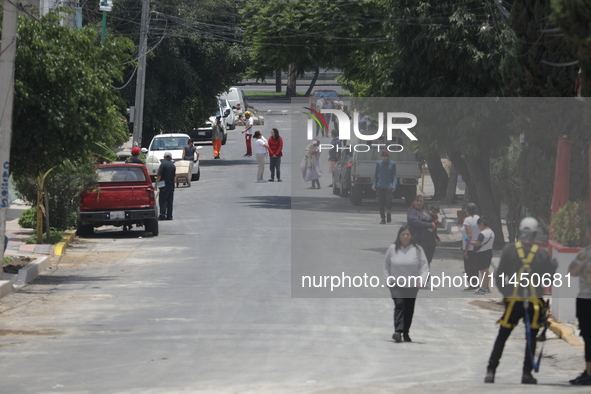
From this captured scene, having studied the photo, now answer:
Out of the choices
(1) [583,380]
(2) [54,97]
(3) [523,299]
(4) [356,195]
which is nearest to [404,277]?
Result: (3) [523,299]

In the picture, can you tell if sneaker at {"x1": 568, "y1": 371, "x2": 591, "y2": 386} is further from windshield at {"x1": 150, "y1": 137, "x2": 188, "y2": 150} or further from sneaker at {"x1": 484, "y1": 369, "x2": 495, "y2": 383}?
windshield at {"x1": 150, "y1": 137, "x2": 188, "y2": 150}

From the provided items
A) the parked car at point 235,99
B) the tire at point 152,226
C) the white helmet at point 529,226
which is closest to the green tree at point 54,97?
the tire at point 152,226

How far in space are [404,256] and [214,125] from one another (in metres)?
32.8

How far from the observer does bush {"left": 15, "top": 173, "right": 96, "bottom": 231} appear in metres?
22.4

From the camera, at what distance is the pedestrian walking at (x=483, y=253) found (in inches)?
667

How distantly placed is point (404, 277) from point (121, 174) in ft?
42.9

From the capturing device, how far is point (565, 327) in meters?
13.8

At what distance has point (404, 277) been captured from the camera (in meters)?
12.7

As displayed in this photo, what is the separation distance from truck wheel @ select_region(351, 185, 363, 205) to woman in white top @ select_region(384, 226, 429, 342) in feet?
50.9

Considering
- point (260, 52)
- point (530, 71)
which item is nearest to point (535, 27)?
point (530, 71)

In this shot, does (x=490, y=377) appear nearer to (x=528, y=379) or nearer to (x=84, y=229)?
(x=528, y=379)

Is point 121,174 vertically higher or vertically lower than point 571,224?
lower

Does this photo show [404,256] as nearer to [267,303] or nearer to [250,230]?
[267,303]

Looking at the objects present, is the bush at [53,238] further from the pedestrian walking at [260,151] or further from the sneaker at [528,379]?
the sneaker at [528,379]
